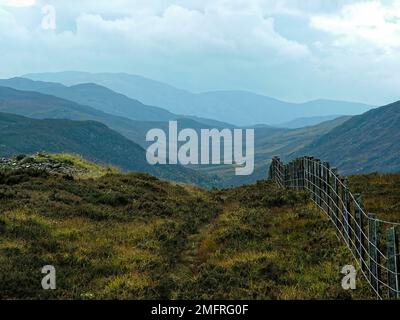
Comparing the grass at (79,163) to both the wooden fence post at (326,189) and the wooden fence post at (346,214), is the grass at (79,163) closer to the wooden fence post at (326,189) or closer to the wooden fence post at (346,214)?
the wooden fence post at (326,189)

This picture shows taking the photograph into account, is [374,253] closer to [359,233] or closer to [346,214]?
[359,233]

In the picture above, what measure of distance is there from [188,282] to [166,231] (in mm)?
7335

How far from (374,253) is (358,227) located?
6.42ft

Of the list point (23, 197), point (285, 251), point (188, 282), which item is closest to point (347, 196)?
point (285, 251)

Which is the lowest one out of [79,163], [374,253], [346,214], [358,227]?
[374,253]

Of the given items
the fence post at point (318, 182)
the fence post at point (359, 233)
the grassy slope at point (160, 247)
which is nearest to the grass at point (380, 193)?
the fence post at point (318, 182)

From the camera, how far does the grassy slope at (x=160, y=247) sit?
40.0 feet

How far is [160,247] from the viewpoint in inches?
680

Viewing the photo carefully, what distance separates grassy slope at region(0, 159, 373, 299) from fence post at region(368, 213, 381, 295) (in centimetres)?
43

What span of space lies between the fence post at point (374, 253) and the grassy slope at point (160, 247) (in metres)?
0.43

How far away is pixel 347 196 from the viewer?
1570 centimetres

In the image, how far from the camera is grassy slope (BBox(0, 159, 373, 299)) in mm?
12203

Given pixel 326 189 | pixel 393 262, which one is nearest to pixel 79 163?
pixel 326 189

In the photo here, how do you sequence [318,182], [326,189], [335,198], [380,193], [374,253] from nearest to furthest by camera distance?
[374,253]
[335,198]
[326,189]
[318,182]
[380,193]
